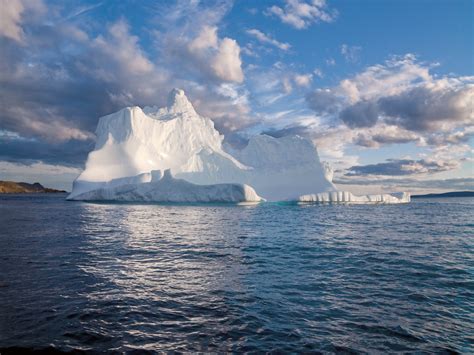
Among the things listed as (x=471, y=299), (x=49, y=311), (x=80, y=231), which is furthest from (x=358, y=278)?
(x=80, y=231)

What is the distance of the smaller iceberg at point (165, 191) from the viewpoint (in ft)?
176

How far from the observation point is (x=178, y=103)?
7862cm

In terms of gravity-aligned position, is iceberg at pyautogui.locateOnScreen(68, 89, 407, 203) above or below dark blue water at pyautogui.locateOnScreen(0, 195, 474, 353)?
above

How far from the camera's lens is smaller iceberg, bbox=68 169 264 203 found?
2111 inches

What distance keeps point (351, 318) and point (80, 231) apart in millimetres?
16511

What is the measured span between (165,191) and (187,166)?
44.4 feet

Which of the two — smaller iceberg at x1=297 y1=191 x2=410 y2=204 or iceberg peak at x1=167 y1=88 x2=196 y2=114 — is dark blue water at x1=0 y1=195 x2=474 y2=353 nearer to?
smaller iceberg at x1=297 y1=191 x2=410 y2=204

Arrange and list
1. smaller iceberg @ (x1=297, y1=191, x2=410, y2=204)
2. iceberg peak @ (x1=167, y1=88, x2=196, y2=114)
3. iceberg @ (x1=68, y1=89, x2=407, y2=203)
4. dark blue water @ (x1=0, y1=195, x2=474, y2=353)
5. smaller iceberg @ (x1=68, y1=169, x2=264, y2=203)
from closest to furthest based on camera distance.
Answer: dark blue water @ (x1=0, y1=195, x2=474, y2=353) → smaller iceberg @ (x1=68, y1=169, x2=264, y2=203) → iceberg @ (x1=68, y1=89, x2=407, y2=203) → smaller iceberg @ (x1=297, y1=191, x2=410, y2=204) → iceberg peak @ (x1=167, y1=88, x2=196, y2=114)

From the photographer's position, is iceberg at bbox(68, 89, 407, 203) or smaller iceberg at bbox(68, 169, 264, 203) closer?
smaller iceberg at bbox(68, 169, 264, 203)

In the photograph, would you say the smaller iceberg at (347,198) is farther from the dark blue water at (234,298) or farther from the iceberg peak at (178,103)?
the dark blue water at (234,298)

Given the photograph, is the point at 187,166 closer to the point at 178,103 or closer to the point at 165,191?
the point at 165,191

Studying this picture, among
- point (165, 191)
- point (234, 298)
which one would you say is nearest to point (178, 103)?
point (165, 191)

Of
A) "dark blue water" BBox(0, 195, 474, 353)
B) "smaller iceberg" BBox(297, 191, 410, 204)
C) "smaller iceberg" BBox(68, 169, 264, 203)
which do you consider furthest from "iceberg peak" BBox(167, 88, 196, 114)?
"dark blue water" BBox(0, 195, 474, 353)

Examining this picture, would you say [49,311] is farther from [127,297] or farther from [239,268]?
[239,268]
